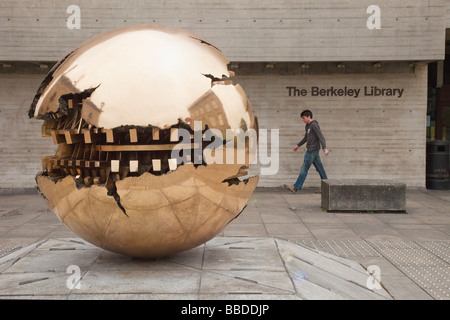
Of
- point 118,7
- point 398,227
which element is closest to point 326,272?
point 398,227

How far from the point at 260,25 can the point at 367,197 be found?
202 inches

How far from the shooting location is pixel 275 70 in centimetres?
1269

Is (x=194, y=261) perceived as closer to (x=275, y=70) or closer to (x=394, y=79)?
(x=275, y=70)

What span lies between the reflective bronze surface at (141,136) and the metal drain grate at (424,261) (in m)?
2.45

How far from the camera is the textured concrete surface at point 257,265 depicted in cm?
371

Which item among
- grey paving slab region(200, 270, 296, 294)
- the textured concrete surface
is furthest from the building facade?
grey paving slab region(200, 270, 296, 294)

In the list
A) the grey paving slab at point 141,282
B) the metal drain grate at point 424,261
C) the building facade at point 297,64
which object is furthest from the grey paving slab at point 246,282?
the building facade at point 297,64

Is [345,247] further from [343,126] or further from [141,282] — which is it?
[343,126]

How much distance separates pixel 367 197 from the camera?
905 centimetres

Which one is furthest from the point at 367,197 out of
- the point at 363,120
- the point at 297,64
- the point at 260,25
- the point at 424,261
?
the point at 260,25

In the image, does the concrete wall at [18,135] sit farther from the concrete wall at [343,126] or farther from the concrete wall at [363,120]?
the concrete wall at [363,120]

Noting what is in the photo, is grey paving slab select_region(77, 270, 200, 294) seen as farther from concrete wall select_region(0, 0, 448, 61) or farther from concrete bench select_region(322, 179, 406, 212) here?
concrete wall select_region(0, 0, 448, 61)
